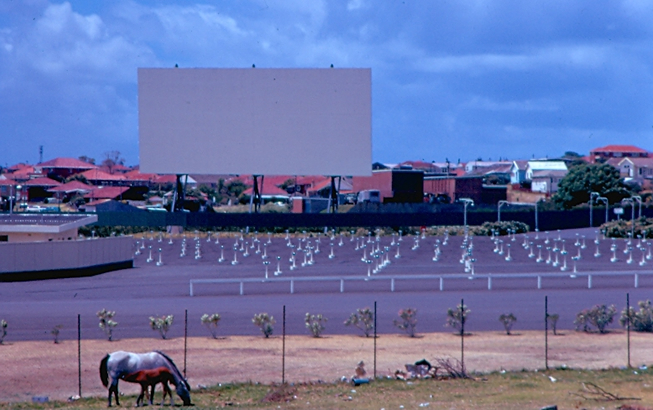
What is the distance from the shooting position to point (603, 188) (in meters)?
84.5

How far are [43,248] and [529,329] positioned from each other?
23682mm

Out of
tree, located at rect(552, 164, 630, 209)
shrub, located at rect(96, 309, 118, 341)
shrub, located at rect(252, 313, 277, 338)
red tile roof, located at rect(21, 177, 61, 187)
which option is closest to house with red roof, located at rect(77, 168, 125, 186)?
red tile roof, located at rect(21, 177, 61, 187)

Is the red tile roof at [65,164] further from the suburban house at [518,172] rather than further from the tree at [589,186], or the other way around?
the tree at [589,186]

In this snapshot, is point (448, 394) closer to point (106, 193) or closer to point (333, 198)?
point (333, 198)

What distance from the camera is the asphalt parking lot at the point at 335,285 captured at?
25.6 m

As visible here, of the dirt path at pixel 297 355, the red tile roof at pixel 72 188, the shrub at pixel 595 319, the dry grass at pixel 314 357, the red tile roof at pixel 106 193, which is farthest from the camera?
the red tile roof at pixel 72 188

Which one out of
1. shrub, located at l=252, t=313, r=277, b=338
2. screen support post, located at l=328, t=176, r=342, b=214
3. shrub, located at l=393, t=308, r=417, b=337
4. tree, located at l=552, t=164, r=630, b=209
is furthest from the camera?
tree, located at l=552, t=164, r=630, b=209

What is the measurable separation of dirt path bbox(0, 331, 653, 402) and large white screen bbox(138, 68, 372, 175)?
3500cm

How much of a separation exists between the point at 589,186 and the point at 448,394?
72651 mm

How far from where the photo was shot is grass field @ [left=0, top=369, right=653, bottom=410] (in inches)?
573

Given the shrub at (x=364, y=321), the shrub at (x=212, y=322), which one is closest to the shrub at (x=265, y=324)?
the shrub at (x=212, y=322)

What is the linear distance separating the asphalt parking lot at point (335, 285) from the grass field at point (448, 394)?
6.70 m

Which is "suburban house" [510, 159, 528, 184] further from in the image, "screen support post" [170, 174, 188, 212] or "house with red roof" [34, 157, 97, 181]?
"screen support post" [170, 174, 188, 212]

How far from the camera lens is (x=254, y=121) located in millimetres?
56719
